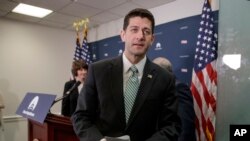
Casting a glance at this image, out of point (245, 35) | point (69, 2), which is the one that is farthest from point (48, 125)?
point (69, 2)

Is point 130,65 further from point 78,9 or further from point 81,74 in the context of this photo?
point 78,9

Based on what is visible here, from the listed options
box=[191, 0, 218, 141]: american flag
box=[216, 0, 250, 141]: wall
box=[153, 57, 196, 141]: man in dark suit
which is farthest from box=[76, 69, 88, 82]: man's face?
box=[216, 0, 250, 141]: wall

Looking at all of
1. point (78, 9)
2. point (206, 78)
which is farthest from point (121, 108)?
point (78, 9)

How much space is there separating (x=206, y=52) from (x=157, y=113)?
6.95ft

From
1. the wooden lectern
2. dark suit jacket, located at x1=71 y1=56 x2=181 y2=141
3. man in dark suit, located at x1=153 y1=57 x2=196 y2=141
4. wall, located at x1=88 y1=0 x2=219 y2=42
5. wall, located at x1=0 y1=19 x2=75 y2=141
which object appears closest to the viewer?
dark suit jacket, located at x1=71 y1=56 x2=181 y2=141

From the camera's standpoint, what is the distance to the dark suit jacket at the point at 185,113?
225cm

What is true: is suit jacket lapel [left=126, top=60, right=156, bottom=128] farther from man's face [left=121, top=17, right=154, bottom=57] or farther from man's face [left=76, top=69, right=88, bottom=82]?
man's face [left=76, top=69, right=88, bottom=82]

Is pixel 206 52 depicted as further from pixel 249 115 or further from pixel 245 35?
pixel 249 115

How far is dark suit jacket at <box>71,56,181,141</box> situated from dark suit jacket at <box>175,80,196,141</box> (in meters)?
1.00

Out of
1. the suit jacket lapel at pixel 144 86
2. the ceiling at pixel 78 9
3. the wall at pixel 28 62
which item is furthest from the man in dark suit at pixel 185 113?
the wall at pixel 28 62

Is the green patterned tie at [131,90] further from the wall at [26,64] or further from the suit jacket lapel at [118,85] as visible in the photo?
the wall at [26,64]

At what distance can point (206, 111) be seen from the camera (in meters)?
3.08

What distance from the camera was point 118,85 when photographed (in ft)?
4.15

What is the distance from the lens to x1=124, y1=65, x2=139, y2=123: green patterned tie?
125cm
